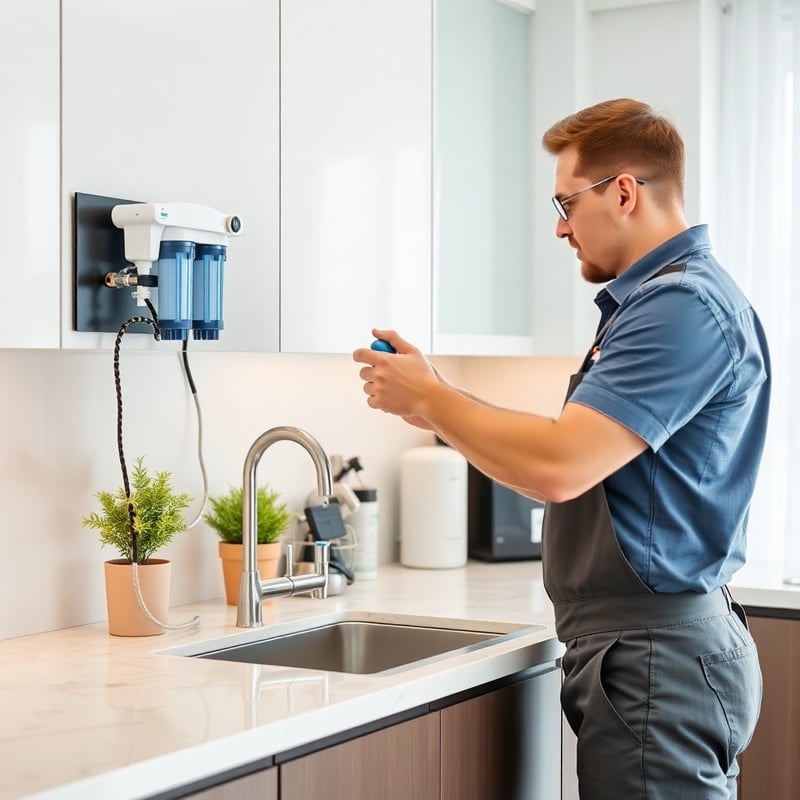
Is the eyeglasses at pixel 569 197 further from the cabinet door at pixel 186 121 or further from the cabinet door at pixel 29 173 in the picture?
the cabinet door at pixel 29 173

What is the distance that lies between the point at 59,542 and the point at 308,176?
2.54 feet

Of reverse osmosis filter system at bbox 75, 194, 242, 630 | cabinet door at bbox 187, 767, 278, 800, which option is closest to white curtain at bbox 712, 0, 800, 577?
reverse osmosis filter system at bbox 75, 194, 242, 630

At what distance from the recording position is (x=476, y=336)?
289cm

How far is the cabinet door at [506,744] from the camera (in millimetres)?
1969

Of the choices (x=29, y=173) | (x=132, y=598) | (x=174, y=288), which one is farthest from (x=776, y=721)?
(x=29, y=173)

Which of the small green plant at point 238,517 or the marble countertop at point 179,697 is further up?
the small green plant at point 238,517

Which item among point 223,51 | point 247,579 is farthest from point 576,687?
point 223,51

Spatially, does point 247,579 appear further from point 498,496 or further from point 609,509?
point 498,496

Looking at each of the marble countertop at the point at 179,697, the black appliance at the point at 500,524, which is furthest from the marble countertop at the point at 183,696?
the black appliance at the point at 500,524

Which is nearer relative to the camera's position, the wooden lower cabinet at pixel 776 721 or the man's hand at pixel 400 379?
the man's hand at pixel 400 379

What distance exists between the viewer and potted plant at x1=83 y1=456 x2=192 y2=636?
2.17 metres

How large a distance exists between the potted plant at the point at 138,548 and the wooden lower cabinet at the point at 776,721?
1.25 metres

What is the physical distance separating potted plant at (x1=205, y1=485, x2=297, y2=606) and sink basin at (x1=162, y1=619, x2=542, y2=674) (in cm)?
18

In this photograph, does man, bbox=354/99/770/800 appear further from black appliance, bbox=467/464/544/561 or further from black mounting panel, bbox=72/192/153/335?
black appliance, bbox=467/464/544/561
